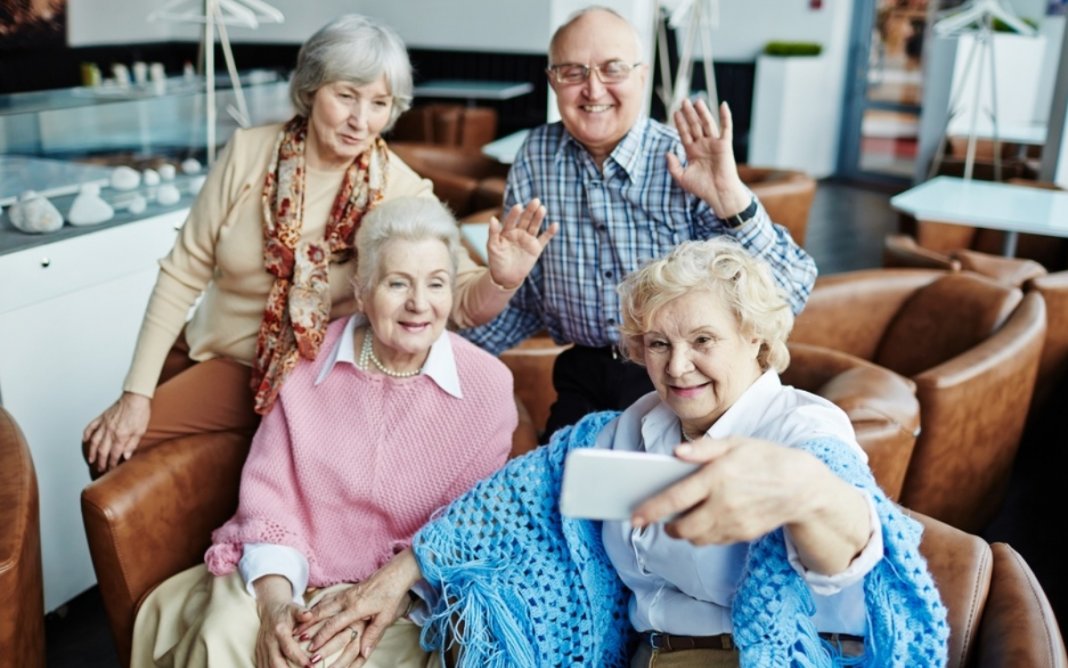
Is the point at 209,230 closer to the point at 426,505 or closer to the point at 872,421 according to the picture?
the point at 426,505

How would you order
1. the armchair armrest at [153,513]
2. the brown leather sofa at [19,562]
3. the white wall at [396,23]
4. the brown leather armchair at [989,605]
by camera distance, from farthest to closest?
the white wall at [396,23]
the armchair armrest at [153,513]
the brown leather sofa at [19,562]
the brown leather armchair at [989,605]

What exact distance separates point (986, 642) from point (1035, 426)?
7.85 ft

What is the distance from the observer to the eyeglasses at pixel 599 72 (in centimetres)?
210

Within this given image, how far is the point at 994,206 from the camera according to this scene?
425 centimetres

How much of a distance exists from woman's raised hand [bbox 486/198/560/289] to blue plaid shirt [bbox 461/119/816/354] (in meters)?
0.22

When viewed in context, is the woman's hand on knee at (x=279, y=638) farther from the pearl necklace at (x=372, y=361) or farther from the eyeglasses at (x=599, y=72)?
the eyeglasses at (x=599, y=72)

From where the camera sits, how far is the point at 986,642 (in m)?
1.37

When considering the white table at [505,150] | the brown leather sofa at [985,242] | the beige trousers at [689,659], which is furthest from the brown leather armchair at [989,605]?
the white table at [505,150]

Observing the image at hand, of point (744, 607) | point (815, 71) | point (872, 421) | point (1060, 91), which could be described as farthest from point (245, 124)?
point (815, 71)

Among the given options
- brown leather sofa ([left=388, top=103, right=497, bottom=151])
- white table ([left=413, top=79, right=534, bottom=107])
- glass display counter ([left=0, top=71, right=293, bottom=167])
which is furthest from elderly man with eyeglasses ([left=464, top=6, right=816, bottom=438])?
white table ([left=413, top=79, right=534, bottom=107])

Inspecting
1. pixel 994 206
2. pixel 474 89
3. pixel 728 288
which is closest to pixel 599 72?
pixel 728 288

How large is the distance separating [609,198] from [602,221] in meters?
0.05

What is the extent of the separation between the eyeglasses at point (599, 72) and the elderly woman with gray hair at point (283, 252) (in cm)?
33

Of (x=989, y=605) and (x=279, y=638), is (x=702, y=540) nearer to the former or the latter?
(x=989, y=605)
